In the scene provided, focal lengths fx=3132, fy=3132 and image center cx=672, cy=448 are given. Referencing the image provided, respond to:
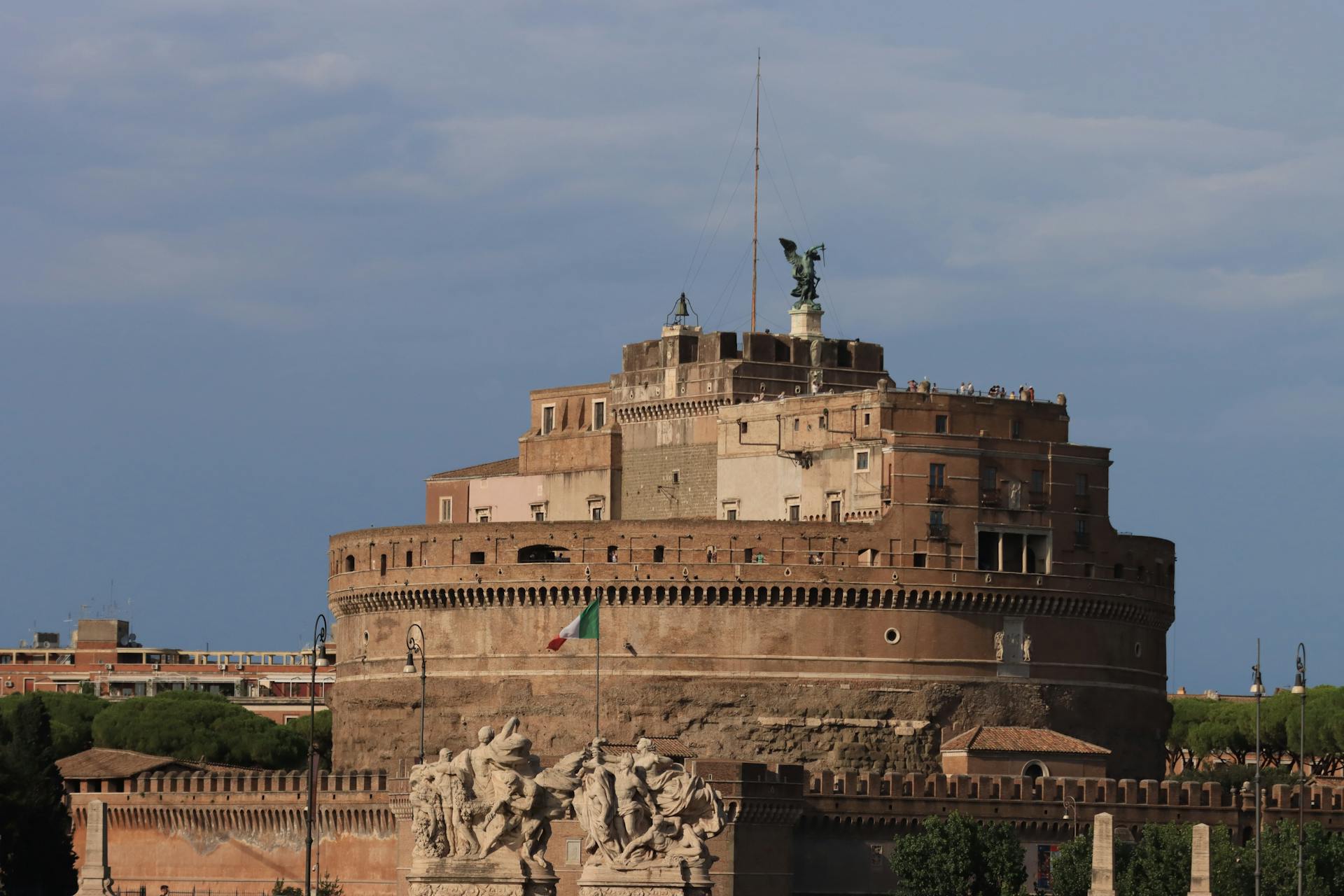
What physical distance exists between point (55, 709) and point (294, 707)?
3084cm

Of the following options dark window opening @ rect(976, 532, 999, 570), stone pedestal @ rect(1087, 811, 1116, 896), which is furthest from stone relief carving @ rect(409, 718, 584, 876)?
dark window opening @ rect(976, 532, 999, 570)

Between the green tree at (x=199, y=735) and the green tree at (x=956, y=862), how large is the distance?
42.3 meters

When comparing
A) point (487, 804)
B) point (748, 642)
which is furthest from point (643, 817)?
point (748, 642)

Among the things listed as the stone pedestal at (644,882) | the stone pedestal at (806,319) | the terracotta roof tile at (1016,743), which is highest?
the stone pedestal at (806,319)

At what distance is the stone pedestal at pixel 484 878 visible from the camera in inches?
1318

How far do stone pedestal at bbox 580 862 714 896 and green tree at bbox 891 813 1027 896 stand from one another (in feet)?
166

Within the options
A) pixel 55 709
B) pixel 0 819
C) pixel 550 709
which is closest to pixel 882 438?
pixel 550 709

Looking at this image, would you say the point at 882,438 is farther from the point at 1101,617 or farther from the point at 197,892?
the point at 197,892

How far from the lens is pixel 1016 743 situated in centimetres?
9406

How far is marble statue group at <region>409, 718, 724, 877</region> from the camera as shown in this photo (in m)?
34.0

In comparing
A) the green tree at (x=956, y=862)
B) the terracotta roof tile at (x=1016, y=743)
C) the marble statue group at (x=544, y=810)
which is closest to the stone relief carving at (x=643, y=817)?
the marble statue group at (x=544, y=810)

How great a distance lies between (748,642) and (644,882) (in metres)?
61.7

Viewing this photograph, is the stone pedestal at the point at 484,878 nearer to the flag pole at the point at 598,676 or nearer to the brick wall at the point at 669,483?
the flag pole at the point at 598,676

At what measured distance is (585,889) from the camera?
33.5 m
